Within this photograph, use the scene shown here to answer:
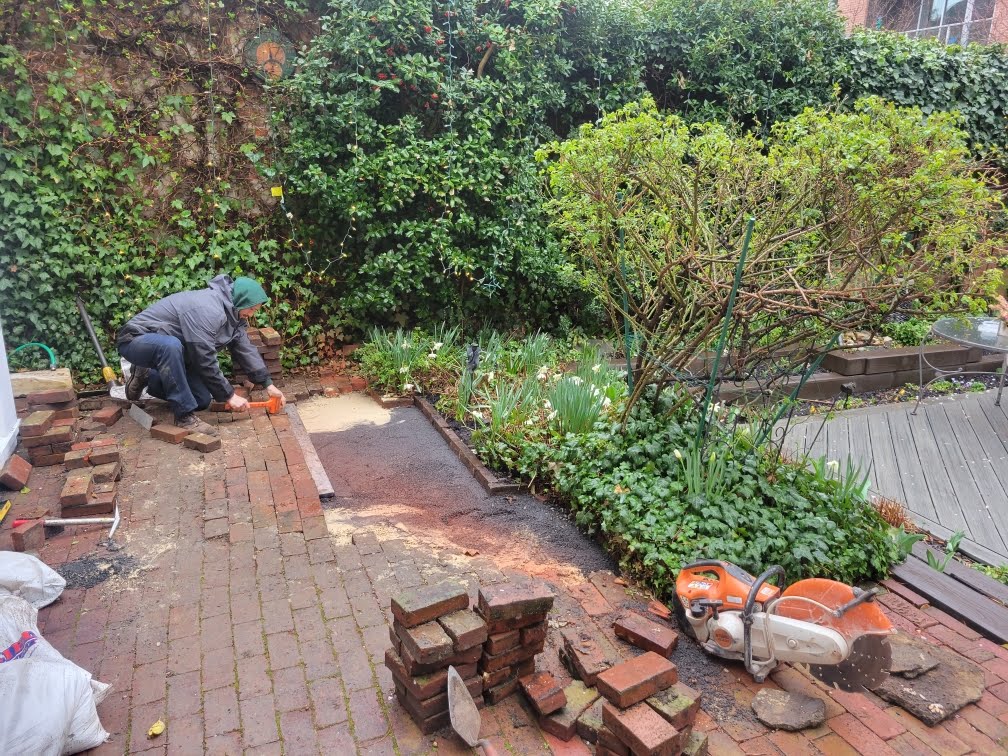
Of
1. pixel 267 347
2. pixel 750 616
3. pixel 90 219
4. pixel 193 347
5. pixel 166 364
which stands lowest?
pixel 750 616

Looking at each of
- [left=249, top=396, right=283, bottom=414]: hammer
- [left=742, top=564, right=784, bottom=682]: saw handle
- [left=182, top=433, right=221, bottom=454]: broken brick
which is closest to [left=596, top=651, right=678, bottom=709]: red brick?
[left=742, top=564, right=784, bottom=682]: saw handle

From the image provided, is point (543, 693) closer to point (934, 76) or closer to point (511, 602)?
point (511, 602)

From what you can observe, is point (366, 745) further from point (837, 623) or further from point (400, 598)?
point (837, 623)

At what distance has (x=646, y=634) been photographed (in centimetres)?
323

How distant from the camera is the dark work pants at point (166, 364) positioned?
18.5ft

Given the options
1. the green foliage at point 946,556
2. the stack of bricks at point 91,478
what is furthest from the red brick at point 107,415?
the green foliage at point 946,556

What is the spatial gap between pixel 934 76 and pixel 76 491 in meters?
11.2

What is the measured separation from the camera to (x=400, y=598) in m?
2.81

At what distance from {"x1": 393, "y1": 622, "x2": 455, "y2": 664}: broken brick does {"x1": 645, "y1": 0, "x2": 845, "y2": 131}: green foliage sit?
738 cm

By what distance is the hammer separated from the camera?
20.1 feet

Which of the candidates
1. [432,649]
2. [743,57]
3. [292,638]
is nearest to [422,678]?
[432,649]

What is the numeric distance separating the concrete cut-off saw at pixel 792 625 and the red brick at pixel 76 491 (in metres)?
3.45

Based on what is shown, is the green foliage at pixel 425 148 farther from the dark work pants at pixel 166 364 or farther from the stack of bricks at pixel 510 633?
the stack of bricks at pixel 510 633

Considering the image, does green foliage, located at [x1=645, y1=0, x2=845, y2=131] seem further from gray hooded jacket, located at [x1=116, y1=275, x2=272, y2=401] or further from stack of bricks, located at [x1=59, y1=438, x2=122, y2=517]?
stack of bricks, located at [x1=59, y1=438, x2=122, y2=517]
